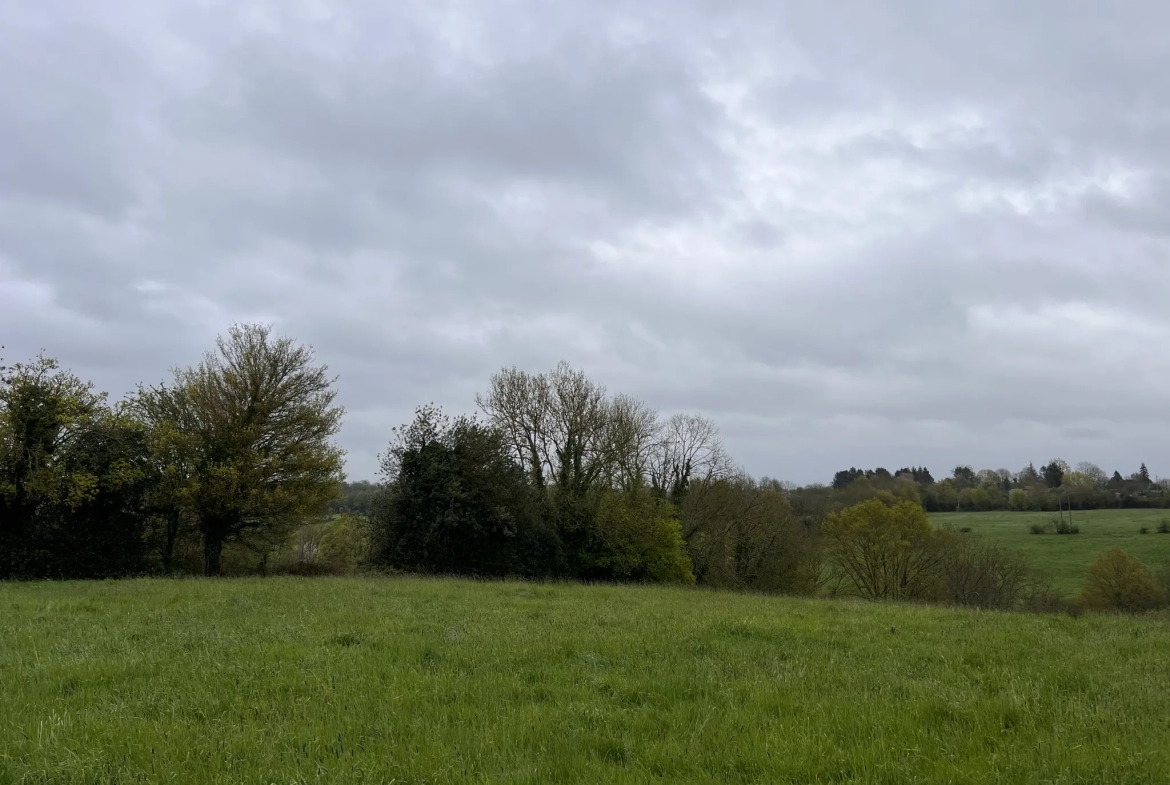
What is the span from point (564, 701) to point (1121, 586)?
57628mm

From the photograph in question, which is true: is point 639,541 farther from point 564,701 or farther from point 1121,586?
point 1121,586

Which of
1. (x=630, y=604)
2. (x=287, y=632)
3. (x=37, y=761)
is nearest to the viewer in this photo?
(x=37, y=761)

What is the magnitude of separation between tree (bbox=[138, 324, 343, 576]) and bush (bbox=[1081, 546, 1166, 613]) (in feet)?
169

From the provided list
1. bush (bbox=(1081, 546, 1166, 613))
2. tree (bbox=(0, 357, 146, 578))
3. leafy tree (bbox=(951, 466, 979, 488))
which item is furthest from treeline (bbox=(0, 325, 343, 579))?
leafy tree (bbox=(951, 466, 979, 488))

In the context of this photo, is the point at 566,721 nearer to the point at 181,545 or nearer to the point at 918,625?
the point at 918,625

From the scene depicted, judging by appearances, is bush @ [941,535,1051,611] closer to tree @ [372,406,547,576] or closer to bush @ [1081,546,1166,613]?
bush @ [1081,546,1166,613]

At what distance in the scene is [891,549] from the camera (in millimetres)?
51188

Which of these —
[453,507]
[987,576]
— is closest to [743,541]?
[987,576]

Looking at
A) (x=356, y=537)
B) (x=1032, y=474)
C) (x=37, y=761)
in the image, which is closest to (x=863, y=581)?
(x=356, y=537)

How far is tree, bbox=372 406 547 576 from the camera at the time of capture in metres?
30.3

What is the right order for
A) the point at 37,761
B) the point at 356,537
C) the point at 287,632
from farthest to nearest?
the point at 356,537 → the point at 287,632 → the point at 37,761

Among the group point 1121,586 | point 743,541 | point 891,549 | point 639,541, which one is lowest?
point 1121,586

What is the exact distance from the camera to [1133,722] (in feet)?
19.1

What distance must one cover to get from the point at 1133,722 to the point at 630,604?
1090 cm
